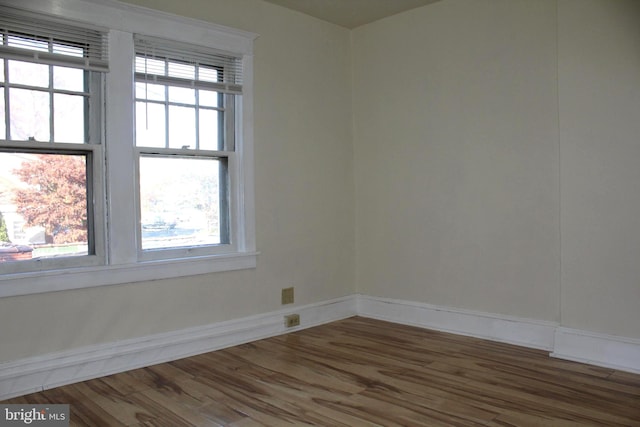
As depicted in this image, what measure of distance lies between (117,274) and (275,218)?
4.26ft

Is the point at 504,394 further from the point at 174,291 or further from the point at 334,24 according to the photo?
the point at 334,24

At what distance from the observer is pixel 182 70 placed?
3588 millimetres

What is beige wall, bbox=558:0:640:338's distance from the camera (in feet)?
10.2

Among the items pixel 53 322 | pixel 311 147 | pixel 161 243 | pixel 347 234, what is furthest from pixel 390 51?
pixel 53 322

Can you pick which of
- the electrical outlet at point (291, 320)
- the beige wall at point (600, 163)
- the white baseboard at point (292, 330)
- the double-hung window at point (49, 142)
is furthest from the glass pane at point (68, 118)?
the beige wall at point (600, 163)

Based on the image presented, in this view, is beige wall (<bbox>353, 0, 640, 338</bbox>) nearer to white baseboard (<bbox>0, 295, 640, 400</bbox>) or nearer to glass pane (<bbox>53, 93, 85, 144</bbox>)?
white baseboard (<bbox>0, 295, 640, 400</bbox>)

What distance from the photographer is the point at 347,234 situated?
4.70 meters

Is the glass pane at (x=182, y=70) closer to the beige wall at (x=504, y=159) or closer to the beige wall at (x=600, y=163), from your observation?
the beige wall at (x=504, y=159)

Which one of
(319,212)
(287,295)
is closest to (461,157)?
(319,212)

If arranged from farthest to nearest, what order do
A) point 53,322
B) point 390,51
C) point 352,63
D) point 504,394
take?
1. point 352,63
2. point 390,51
3. point 53,322
4. point 504,394

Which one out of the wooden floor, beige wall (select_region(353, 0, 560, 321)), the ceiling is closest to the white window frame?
the wooden floor

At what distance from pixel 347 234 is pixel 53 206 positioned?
2438 millimetres

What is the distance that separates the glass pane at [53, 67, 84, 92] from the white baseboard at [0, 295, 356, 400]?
1.54 meters

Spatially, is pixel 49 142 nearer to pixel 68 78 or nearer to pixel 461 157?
pixel 68 78
